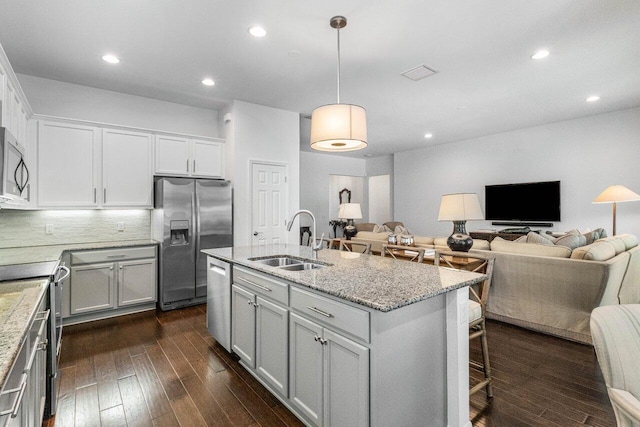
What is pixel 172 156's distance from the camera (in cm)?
435

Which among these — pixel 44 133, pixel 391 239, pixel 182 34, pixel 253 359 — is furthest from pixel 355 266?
pixel 44 133

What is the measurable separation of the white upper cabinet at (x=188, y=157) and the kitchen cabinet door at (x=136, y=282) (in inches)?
48.1

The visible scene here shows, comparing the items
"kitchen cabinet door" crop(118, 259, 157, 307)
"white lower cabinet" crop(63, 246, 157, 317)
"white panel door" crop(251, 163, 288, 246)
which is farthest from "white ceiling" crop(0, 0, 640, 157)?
"kitchen cabinet door" crop(118, 259, 157, 307)

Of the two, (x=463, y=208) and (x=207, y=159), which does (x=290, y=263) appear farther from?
(x=207, y=159)

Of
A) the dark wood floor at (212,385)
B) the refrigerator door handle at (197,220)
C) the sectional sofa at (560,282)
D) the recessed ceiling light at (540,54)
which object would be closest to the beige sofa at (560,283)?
the sectional sofa at (560,282)

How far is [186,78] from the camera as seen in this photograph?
384 centimetres

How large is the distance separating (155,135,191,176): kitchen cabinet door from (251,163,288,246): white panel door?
95cm

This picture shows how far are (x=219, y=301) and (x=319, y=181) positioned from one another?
255 inches

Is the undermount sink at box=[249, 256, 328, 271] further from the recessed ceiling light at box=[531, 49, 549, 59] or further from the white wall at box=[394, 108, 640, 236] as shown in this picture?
the white wall at box=[394, 108, 640, 236]

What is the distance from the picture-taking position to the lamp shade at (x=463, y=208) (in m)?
3.45

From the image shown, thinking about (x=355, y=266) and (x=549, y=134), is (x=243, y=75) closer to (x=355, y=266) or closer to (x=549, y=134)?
(x=355, y=266)

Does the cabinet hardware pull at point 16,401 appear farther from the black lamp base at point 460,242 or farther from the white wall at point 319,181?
the white wall at point 319,181

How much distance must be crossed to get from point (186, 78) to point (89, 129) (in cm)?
131

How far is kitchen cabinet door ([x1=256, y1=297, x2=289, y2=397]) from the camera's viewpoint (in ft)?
6.63
